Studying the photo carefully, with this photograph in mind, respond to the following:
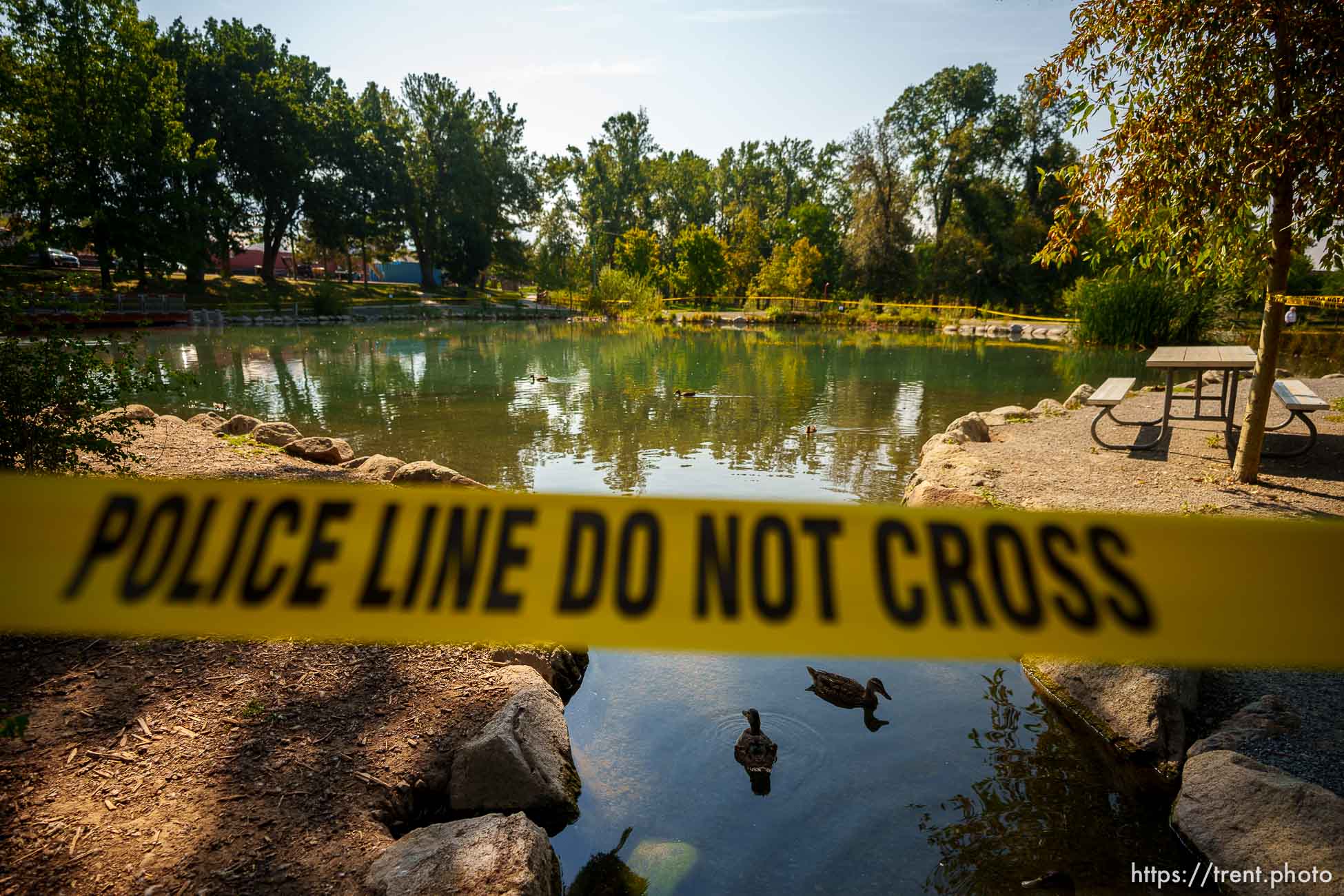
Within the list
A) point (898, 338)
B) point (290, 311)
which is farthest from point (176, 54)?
point (898, 338)

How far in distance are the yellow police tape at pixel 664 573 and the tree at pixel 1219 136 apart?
5.10 m

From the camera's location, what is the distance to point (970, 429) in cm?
961

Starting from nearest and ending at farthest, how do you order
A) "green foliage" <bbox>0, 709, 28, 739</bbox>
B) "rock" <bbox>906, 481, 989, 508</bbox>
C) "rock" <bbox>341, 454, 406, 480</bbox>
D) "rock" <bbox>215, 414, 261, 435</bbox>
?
"green foliage" <bbox>0, 709, 28, 739</bbox> < "rock" <bbox>906, 481, 989, 508</bbox> < "rock" <bbox>341, 454, 406, 480</bbox> < "rock" <bbox>215, 414, 261, 435</bbox>

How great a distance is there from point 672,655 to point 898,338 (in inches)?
1241

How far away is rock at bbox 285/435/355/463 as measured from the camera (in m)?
7.70

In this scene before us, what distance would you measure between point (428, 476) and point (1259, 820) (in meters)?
5.84

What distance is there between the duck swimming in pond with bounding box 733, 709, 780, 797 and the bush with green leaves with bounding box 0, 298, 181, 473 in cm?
385

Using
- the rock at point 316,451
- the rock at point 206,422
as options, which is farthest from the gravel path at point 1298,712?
the rock at point 206,422

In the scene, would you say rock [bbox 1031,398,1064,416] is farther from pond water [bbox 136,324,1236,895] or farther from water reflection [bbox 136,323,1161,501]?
water reflection [bbox 136,323,1161,501]

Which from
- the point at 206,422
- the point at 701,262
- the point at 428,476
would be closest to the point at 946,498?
the point at 428,476

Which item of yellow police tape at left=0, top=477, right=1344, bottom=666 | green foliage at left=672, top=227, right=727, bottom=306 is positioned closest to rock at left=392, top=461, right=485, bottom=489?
yellow police tape at left=0, top=477, right=1344, bottom=666

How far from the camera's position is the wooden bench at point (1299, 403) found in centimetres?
653

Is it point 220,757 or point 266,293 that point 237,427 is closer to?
point 220,757

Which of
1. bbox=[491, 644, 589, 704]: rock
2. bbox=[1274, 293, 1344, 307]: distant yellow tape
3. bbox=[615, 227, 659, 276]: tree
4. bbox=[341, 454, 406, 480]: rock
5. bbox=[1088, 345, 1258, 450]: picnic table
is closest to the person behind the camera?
bbox=[491, 644, 589, 704]: rock
